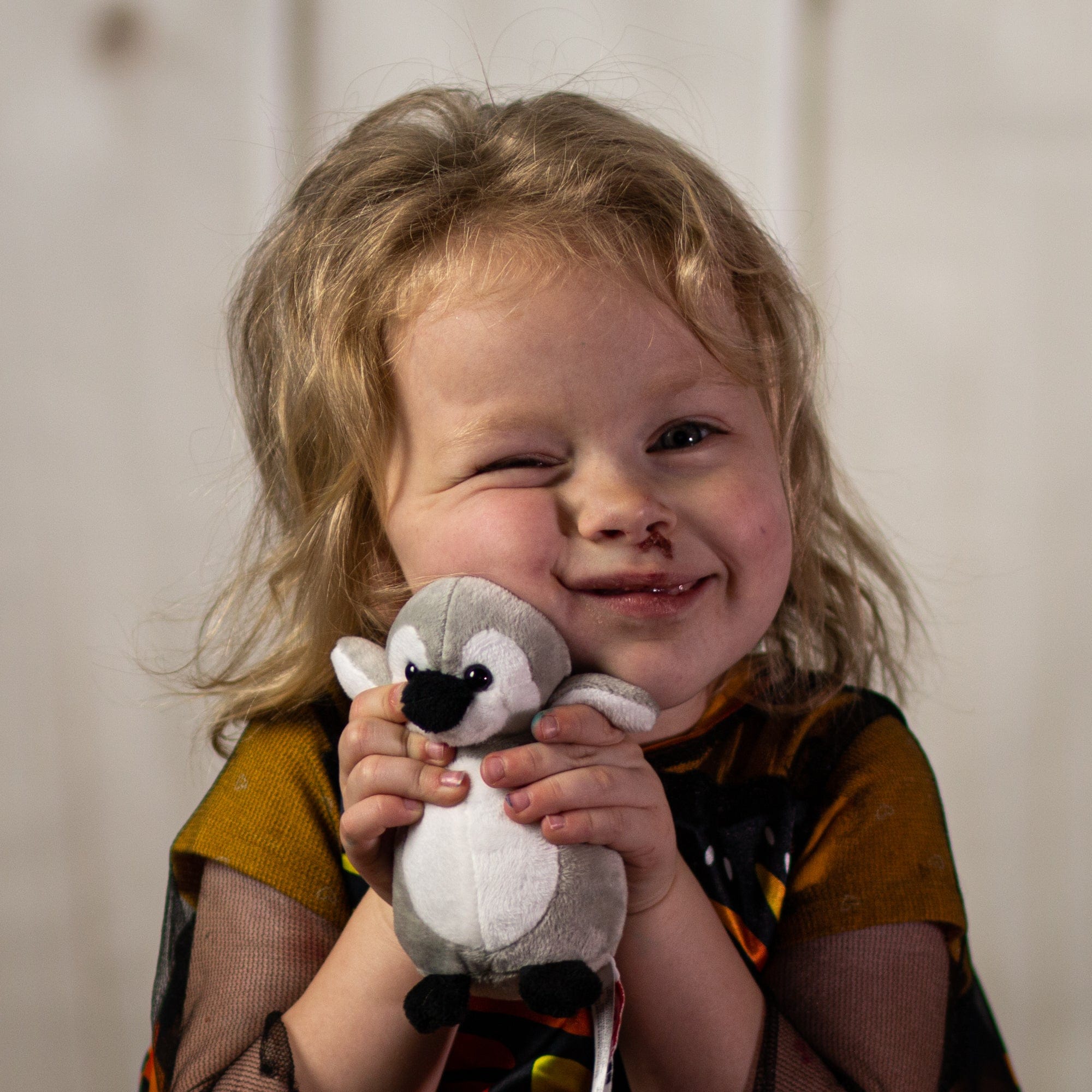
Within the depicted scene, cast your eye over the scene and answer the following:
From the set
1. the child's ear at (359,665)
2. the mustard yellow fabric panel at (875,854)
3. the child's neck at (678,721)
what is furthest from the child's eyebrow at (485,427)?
the mustard yellow fabric panel at (875,854)

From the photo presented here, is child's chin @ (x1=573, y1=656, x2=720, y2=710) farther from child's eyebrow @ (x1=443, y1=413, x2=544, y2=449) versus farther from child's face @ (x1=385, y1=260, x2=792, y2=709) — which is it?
child's eyebrow @ (x1=443, y1=413, x2=544, y2=449)

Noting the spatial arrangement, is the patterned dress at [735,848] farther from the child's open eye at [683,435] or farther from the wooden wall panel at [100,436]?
the wooden wall panel at [100,436]

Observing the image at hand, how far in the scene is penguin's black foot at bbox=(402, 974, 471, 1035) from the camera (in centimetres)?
44

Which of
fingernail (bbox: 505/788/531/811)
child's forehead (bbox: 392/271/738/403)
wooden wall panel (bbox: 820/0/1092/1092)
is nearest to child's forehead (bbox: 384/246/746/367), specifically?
child's forehead (bbox: 392/271/738/403)

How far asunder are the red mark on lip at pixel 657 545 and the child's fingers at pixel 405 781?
129mm

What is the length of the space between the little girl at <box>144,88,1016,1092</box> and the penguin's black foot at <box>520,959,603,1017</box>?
50 millimetres

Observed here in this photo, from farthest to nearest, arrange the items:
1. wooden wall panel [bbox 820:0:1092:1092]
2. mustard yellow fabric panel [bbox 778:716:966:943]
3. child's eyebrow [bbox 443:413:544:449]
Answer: wooden wall panel [bbox 820:0:1092:1092], mustard yellow fabric panel [bbox 778:716:966:943], child's eyebrow [bbox 443:413:544:449]

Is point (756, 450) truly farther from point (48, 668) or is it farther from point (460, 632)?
point (48, 668)

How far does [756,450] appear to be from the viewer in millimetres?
586

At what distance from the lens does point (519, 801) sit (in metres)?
0.45

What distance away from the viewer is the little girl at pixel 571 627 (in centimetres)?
52

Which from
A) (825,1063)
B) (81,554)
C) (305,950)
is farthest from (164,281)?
(825,1063)

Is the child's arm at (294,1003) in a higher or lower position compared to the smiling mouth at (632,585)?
lower

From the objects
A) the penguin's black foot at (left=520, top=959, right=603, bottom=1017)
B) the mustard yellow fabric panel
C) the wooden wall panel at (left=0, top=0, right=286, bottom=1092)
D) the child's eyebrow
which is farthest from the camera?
the wooden wall panel at (left=0, top=0, right=286, bottom=1092)
